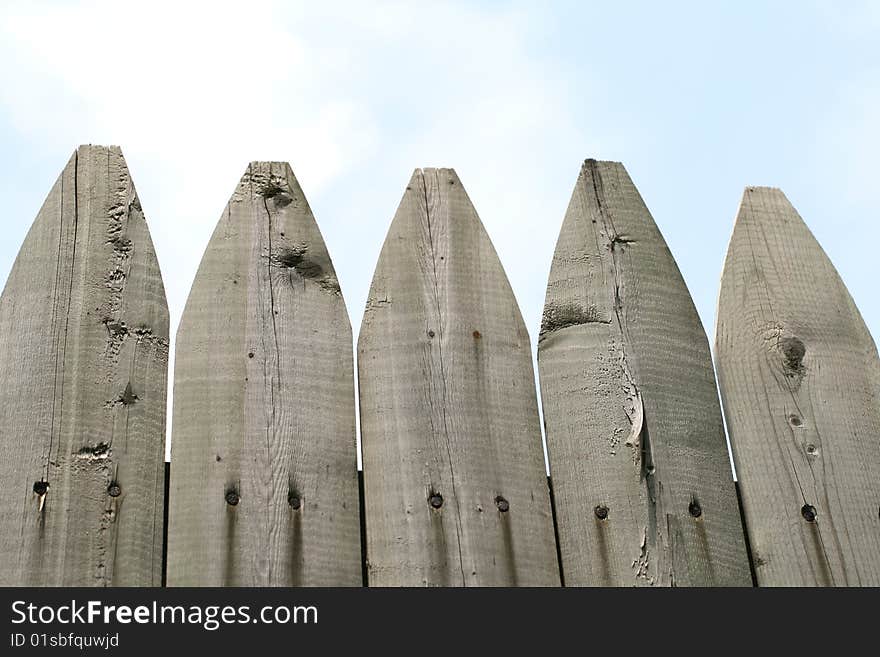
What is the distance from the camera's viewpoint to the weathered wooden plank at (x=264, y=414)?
2.30 metres

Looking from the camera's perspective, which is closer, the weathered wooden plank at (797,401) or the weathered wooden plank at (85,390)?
Answer: the weathered wooden plank at (85,390)

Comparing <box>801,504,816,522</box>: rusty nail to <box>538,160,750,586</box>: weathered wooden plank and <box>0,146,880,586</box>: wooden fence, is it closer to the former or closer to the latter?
<box>0,146,880,586</box>: wooden fence

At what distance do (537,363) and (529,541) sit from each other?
401 millimetres

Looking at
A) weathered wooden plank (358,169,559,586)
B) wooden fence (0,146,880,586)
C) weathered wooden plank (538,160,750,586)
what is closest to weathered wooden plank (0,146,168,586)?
wooden fence (0,146,880,586)

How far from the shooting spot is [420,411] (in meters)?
2.46

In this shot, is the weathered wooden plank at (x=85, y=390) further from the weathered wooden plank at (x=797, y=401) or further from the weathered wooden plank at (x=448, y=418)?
the weathered wooden plank at (x=797, y=401)

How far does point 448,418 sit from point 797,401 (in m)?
0.77

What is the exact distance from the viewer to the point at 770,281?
8.96 feet

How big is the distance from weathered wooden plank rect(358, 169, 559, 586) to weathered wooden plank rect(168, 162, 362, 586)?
0.07 meters

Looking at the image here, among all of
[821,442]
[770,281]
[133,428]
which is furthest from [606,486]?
[133,428]

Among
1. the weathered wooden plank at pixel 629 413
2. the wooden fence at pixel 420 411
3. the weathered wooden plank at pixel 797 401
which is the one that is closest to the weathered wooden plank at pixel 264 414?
the wooden fence at pixel 420 411

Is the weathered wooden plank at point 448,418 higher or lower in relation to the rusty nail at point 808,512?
higher

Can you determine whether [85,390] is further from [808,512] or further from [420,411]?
[808,512]

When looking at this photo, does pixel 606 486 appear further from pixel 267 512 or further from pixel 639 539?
pixel 267 512
